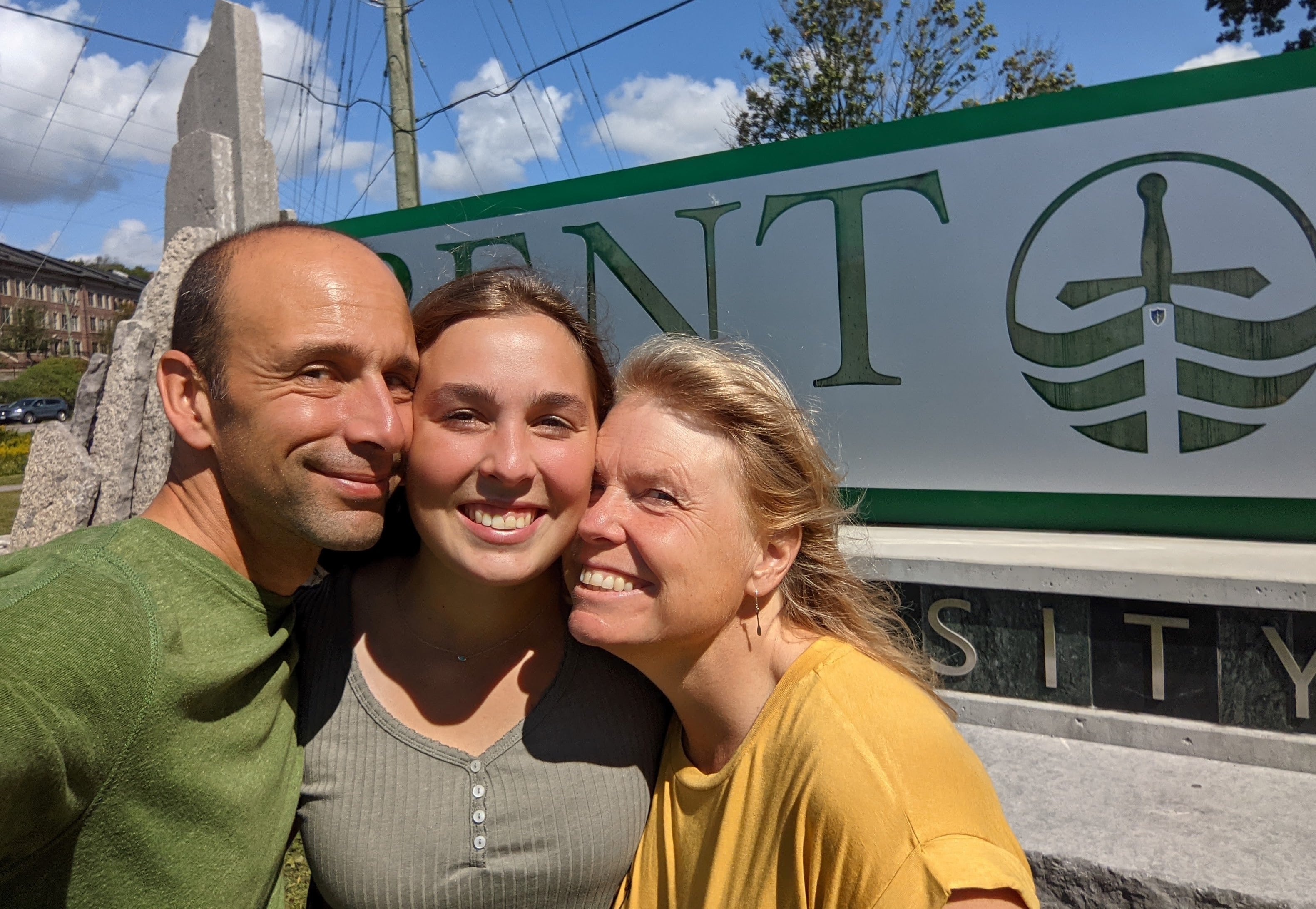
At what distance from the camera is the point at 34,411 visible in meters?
33.7

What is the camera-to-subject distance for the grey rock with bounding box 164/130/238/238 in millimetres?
6230

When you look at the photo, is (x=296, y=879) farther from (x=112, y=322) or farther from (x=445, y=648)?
(x=112, y=322)

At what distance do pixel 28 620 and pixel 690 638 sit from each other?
3.29 ft

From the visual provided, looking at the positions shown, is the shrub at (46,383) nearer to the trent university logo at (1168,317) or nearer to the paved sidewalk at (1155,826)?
the trent university logo at (1168,317)

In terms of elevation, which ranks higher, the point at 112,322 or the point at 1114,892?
the point at 112,322

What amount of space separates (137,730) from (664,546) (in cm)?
86

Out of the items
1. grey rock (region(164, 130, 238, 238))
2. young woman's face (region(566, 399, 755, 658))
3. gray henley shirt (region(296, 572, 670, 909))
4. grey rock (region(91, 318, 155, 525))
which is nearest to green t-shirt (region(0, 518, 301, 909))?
gray henley shirt (region(296, 572, 670, 909))

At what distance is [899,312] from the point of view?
12.5ft

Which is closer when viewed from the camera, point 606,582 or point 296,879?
point 606,582

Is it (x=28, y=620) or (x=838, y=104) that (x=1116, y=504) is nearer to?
(x=28, y=620)

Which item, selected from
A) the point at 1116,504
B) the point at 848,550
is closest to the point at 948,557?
the point at 848,550

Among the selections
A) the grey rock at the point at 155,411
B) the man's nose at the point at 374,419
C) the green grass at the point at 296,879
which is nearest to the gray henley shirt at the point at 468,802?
the man's nose at the point at 374,419

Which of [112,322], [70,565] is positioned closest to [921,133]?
[70,565]

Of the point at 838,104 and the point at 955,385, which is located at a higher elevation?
the point at 838,104
